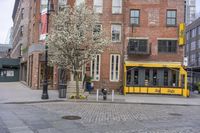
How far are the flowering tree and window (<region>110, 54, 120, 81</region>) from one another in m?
9.04

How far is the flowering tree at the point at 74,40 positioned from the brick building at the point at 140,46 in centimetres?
890

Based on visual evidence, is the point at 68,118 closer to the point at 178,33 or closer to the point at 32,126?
the point at 32,126

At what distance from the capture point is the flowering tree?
22141 mm

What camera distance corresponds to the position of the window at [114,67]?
32.4 m

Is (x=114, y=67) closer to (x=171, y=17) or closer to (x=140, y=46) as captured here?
(x=140, y=46)

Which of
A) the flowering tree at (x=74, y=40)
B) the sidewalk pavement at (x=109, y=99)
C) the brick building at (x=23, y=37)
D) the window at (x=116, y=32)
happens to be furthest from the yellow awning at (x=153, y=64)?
the brick building at (x=23, y=37)

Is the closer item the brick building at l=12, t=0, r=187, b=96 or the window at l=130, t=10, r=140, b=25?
the brick building at l=12, t=0, r=187, b=96

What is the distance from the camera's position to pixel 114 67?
106 ft

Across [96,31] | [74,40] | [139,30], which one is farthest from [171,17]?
[74,40]

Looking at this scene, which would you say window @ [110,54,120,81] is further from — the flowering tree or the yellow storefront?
the flowering tree

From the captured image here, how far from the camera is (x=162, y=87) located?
30.6m

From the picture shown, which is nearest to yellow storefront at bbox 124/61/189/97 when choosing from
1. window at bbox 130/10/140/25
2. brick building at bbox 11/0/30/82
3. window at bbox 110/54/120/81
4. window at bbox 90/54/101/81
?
window at bbox 110/54/120/81

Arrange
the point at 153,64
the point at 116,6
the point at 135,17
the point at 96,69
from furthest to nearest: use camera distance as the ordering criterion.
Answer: the point at 116,6 → the point at 135,17 → the point at 96,69 → the point at 153,64

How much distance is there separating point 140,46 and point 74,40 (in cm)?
1200
